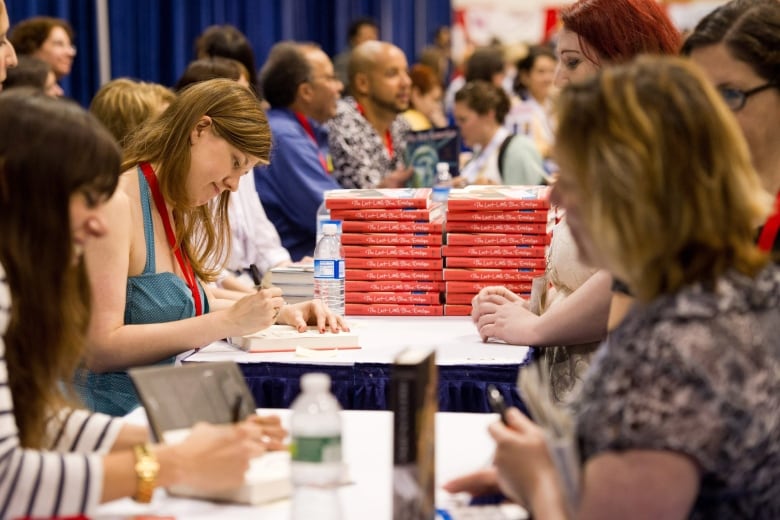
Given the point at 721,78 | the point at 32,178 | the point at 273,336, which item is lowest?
the point at 273,336

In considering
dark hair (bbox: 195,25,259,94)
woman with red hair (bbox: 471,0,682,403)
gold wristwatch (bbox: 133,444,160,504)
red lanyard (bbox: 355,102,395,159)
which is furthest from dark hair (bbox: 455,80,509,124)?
gold wristwatch (bbox: 133,444,160,504)

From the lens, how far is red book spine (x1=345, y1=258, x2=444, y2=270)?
343 cm

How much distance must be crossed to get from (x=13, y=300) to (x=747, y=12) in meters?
1.44

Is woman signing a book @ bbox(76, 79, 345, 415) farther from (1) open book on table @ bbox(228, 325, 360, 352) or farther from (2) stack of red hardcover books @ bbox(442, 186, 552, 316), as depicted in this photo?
(2) stack of red hardcover books @ bbox(442, 186, 552, 316)

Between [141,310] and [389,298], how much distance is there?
3.06 ft

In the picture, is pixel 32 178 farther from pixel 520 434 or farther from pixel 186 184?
pixel 186 184

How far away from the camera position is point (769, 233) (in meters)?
1.80

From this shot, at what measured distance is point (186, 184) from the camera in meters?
2.83

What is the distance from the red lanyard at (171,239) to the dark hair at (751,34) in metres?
1.40

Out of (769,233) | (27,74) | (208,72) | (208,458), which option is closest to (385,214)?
(208,72)

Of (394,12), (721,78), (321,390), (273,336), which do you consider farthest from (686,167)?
(394,12)

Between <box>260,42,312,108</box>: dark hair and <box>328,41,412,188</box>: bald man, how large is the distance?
476mm

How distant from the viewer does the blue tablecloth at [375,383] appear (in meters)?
2.70

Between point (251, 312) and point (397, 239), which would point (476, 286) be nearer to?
point (397, 239)
